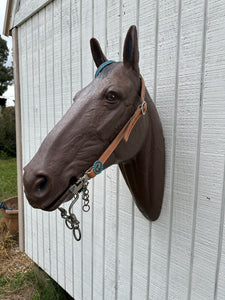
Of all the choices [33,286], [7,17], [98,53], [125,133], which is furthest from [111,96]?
[33,286]

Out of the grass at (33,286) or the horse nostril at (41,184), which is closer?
the horse nostril at (41,184)

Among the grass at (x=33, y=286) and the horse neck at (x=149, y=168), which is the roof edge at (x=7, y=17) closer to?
the horse neck at (x=149, y=168)

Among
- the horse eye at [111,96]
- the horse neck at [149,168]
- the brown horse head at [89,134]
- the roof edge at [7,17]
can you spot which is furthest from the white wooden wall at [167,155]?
the roof edge at [7,17]

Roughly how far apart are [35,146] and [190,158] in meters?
1.48

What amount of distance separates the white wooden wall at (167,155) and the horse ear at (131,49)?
277mm

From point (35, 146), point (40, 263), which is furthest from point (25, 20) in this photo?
point (40, 263)

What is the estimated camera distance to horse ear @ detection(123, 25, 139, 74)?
70 centimetres

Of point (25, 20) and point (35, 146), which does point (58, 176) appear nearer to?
point (35, 146)

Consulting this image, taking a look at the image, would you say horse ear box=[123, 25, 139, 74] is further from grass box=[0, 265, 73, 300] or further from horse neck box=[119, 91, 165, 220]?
grass box=[0, 265, 73, 300]

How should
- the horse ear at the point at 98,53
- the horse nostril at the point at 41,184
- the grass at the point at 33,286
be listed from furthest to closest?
1. the grass at the point at 33,286
2. the horse ear at the point at 98,53
3. the horse nostril at the point at 41,184

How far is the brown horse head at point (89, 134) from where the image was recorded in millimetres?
646

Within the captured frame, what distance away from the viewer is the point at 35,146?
2.01 metres

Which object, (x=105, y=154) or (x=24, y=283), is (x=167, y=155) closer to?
(x=105, y=154)

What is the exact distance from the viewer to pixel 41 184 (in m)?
0.65
